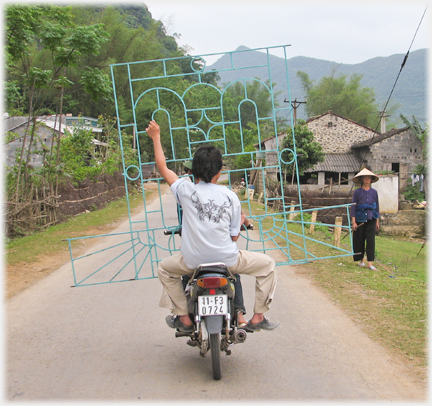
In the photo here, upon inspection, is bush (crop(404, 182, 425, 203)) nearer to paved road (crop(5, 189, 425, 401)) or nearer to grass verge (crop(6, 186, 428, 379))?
grass verge (crop(6, 186, 428, 379))

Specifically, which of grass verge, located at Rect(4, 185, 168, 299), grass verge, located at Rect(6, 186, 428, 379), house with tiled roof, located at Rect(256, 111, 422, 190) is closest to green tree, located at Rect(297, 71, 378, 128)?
house with tiled roof, located at Rect(256, 111, 422, 190)

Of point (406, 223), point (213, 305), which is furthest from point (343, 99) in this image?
point (213, 305)

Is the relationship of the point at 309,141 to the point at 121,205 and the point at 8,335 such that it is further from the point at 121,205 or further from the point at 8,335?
the point at 8,335

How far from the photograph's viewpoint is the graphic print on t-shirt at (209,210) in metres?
3.20

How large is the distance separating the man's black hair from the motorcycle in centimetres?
67

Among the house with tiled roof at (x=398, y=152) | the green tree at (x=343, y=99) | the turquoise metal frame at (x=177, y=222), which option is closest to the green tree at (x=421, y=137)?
the house with tiled roof at (x=398, y=152)

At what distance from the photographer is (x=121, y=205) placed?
62.6ft

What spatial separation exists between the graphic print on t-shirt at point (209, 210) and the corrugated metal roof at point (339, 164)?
28.0 metres

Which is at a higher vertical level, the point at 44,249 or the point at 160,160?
Answer: the point at 160,160

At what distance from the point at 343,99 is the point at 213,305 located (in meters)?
57.4

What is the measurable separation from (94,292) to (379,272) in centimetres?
433

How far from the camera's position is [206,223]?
320 cm

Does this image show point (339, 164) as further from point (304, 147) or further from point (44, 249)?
point (44, 249)

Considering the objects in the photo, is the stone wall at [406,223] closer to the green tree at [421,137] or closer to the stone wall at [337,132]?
the green tree at [421,137]
